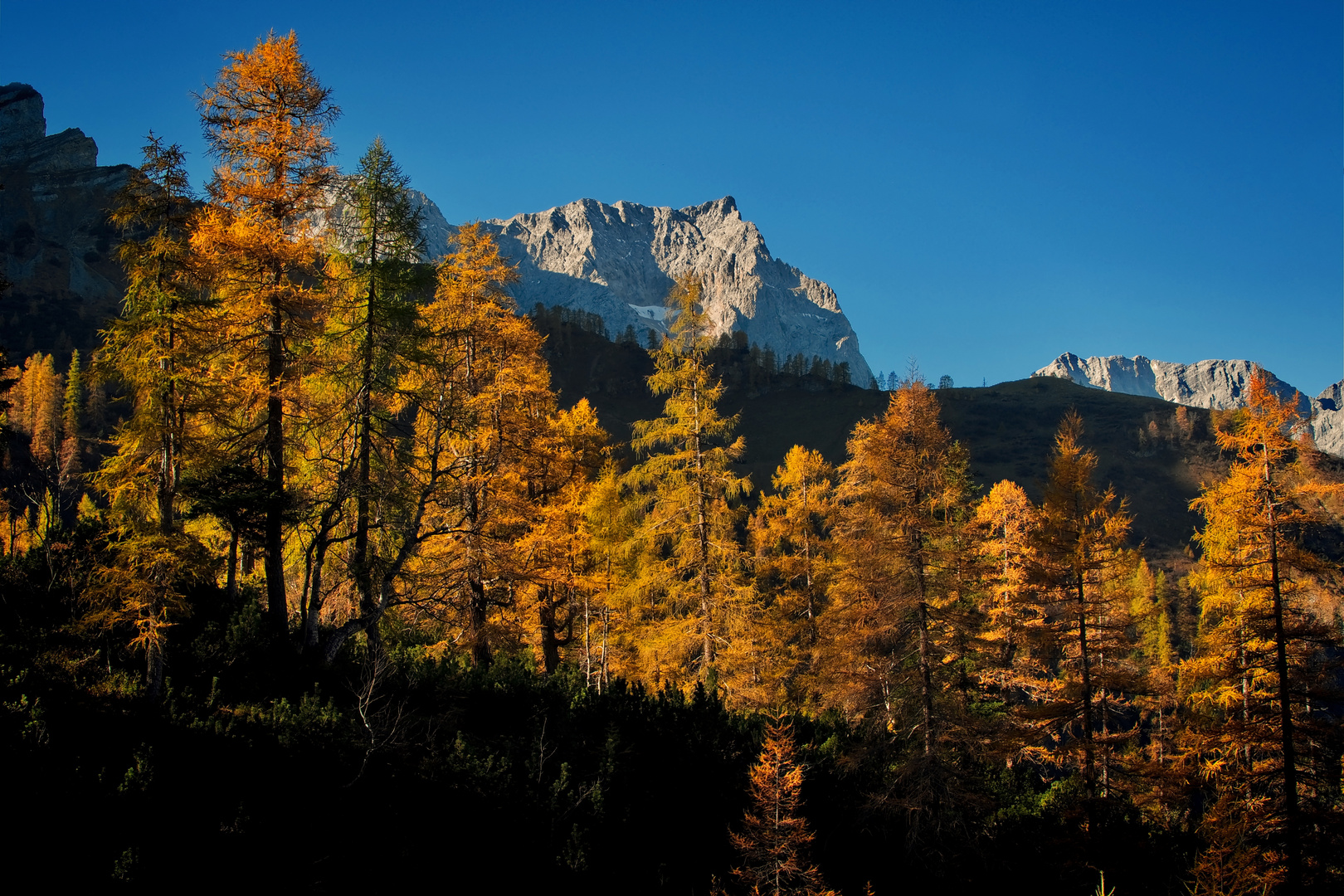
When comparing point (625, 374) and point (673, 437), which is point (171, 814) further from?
point (625, 374)

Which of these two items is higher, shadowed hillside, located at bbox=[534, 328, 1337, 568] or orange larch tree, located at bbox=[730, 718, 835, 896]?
shadowed hillside, located at bbox=[534, 328, 1337, 568]

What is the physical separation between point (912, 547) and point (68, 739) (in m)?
15.1

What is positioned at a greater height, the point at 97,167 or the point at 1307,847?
the point at 97,167

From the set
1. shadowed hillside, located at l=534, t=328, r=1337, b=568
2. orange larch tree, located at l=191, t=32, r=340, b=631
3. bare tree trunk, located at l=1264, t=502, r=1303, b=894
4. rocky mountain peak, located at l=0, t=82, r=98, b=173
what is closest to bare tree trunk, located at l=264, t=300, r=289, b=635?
orange larch tree, located at l=191, t=32, r=340, b=631

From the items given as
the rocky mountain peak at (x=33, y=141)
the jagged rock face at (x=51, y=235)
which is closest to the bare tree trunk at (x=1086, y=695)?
the jagged rock face at (x=51, y=235)

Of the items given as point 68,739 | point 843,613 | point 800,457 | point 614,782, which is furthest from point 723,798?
point 800,457

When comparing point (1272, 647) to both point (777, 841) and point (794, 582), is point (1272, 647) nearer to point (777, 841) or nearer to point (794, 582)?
point (777, 841)

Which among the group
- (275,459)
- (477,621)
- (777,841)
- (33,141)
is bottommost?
(777,841)

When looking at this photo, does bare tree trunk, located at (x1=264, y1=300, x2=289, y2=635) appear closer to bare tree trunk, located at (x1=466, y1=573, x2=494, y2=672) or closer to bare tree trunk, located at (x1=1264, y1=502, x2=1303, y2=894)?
bare tree trunk, located at (x1=466, y1=573, x2=494, y2=672)

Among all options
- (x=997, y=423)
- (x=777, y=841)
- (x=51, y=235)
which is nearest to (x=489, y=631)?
(x=777, y=841)

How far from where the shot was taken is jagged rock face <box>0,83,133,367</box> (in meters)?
136

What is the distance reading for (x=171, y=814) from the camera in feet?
27.3

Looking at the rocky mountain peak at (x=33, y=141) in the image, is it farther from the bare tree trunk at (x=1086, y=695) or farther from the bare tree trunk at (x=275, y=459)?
the bare tree trunk at (x=1086, y=695)

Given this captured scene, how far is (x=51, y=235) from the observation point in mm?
163250
